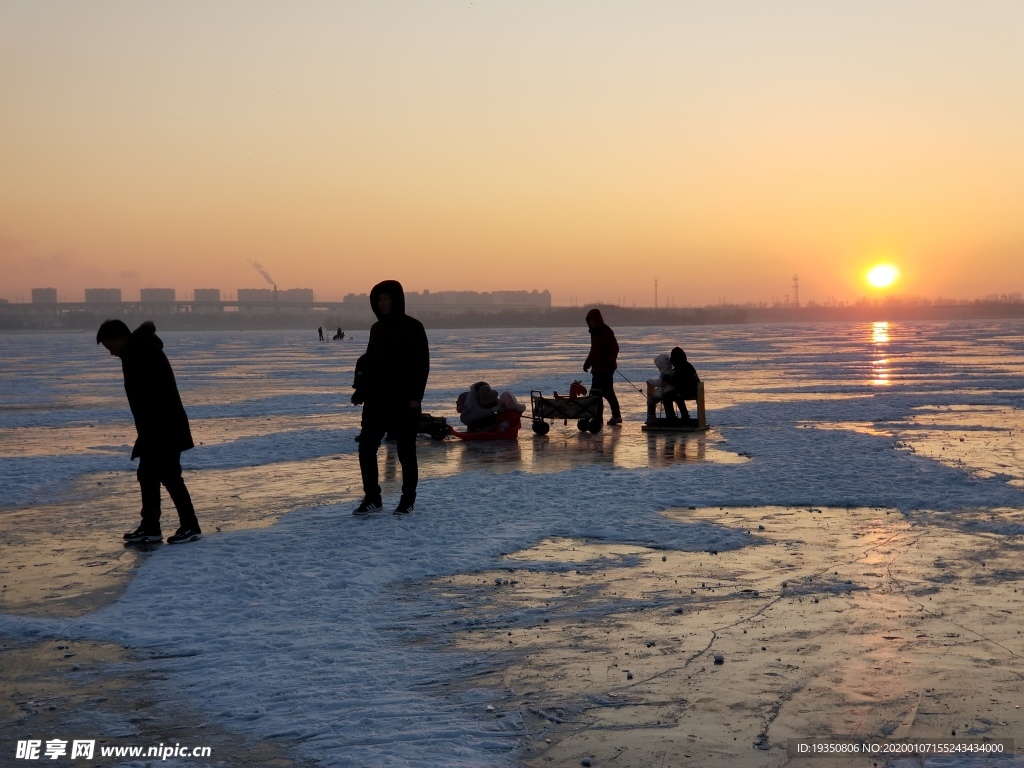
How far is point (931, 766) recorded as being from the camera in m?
4.04

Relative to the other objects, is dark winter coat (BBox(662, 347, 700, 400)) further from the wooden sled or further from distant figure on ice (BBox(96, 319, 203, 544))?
distant figure on ice (BBox(96, 319, 203, 544))

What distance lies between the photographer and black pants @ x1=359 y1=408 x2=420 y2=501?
9.27 meters

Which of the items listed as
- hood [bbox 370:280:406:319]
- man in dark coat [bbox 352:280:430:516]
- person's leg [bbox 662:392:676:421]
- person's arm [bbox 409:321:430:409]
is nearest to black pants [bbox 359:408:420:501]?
man in dark coat [bbox 352:280:430:516]

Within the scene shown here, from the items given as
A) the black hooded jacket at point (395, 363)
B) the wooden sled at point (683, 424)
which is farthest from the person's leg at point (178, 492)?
the wooden sled at point (683, 424)

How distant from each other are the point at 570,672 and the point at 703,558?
8.81ft

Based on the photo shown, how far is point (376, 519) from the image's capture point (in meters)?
9.12

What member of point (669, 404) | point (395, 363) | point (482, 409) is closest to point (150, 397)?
point (395, 363)

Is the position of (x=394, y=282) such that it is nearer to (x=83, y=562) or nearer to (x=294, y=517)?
(x=294, y=517)

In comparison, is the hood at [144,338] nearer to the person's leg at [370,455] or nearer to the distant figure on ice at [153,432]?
the distant figure on ice at [153,432]

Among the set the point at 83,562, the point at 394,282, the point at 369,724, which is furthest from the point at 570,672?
the point at 394,282

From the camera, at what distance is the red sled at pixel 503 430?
1536 cm

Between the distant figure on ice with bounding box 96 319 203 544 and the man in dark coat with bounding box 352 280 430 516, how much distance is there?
5.00ft

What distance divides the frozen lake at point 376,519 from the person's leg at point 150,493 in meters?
0.37

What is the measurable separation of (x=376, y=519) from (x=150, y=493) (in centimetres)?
185
